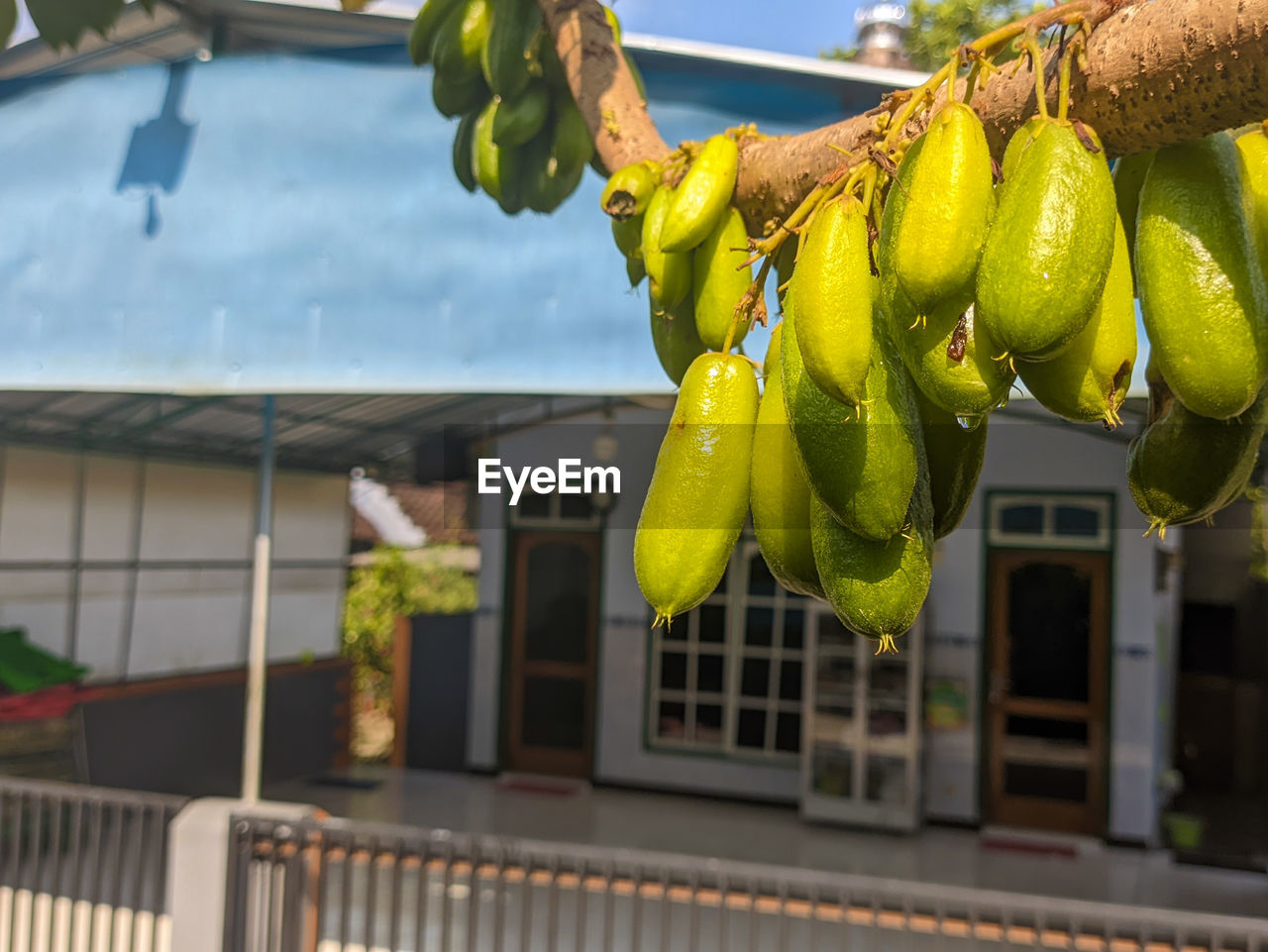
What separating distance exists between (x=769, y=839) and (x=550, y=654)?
2.27m

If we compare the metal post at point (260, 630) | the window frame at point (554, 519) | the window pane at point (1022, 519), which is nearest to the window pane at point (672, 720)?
the window frame at point (554, 519)

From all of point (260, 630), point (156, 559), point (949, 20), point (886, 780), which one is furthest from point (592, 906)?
point (949, 20)

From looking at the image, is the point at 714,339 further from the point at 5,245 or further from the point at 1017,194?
the point at 5,245

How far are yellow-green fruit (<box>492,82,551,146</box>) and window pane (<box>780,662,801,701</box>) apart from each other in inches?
263

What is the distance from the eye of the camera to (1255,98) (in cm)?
48

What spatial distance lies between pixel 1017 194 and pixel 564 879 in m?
5.37

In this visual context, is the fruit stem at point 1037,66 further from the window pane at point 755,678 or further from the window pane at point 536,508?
the window pane at point 536,508

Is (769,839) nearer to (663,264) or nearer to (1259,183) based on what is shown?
(663,264)

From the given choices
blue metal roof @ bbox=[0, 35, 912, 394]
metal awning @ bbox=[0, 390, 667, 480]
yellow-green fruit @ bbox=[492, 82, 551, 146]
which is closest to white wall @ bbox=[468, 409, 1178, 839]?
metal awning @ bbox=[0, 390, 667, 480]

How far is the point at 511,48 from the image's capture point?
115 cm

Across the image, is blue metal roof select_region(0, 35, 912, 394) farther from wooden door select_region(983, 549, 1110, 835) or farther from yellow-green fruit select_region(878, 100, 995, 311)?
wooden door select_region(983, 549, 1110, 835)

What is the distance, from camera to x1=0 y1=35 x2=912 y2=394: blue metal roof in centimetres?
339

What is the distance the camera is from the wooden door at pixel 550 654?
8031mm

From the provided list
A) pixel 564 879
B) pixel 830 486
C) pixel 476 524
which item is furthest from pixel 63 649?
pixel 830 486
